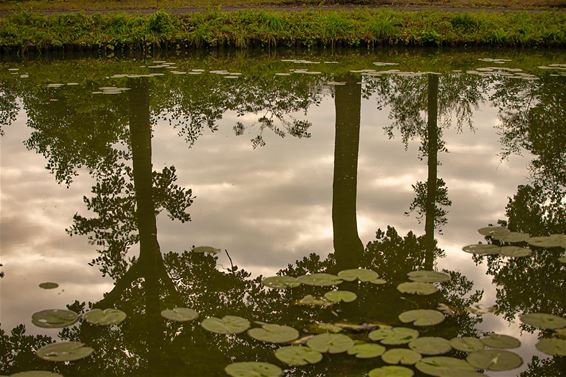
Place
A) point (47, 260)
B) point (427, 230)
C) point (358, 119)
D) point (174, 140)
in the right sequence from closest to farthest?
point (47, 260) < point (427, 230) < point (174, 140) < point (358, 119)

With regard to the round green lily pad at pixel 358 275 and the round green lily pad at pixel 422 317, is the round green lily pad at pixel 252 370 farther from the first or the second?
the round green lily pad at pixel 358 275

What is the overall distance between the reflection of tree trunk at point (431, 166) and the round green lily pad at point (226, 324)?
1500 mm

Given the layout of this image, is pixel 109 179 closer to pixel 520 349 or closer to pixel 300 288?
pixel 300 288

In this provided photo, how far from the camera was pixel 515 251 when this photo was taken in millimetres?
4617

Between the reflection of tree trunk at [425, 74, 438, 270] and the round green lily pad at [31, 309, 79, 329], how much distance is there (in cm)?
223

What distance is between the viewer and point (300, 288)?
4188mm

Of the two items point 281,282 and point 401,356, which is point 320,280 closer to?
point 281,282

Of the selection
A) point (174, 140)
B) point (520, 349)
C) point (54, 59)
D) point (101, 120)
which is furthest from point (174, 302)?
point (54, 59)

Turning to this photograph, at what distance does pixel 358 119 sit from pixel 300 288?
5.13 metres

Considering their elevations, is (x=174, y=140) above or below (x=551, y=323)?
above

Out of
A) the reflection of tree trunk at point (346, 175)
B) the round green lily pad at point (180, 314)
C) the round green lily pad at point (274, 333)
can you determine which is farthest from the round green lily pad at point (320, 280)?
the round green lily pad at point (180, 314)

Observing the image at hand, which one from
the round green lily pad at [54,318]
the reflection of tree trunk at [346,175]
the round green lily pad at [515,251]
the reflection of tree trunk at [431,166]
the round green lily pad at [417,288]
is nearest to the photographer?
the round green lily pad at [54,318]

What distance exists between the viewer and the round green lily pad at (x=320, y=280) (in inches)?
165

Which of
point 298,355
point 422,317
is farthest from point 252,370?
point 422,317
